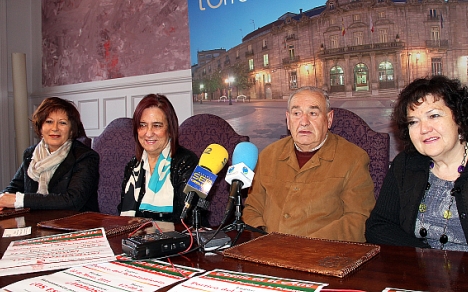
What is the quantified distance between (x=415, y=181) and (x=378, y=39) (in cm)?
158

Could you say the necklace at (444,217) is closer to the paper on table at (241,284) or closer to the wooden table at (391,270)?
the wooden table at (391,270)

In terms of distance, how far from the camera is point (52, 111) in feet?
9.27

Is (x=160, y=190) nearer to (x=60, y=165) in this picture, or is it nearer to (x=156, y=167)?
(x=156, y=167)

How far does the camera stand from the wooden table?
948 millimetres

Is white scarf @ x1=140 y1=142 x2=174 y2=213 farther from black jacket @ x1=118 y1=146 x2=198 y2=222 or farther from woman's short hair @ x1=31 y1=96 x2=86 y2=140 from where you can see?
woman's short hair @ x1=31 y1=96 x2=86 y2=140

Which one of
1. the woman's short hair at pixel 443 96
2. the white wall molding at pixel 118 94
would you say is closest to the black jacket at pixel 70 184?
the white wall molding at pixel 118 94

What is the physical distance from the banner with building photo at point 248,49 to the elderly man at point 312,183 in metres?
1.23

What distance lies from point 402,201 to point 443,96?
0.45 m

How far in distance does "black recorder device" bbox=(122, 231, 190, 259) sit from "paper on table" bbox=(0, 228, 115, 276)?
78mm

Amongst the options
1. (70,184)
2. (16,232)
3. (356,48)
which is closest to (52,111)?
(70,184)

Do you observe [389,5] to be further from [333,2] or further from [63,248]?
[63,248]

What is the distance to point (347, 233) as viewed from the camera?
195 cm

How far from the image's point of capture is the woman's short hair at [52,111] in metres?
2.81

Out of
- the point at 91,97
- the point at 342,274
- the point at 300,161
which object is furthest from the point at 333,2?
the point at 91,97
